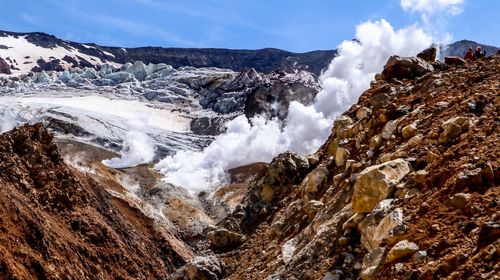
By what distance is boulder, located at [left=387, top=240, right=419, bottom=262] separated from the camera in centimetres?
935

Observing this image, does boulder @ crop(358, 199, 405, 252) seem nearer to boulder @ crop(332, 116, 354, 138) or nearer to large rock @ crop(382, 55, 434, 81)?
boulder @ crop(332, 116, 354, 138)

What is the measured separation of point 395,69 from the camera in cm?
2162

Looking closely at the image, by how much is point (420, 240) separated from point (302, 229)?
21.5 feet

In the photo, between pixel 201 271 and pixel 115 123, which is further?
pixel 115 123

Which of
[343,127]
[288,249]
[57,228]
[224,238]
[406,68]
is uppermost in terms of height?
[406,68]

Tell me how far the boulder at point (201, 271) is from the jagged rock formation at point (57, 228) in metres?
22.2

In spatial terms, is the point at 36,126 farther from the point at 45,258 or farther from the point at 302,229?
the point at 302,229

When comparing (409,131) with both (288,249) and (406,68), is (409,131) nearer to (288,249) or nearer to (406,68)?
(288,249)

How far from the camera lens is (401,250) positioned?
943cm

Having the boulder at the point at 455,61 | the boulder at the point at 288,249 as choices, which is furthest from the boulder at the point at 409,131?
the boulder at the point at 455,61

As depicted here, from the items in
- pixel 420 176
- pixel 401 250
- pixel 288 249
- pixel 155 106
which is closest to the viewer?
pixel 401 250

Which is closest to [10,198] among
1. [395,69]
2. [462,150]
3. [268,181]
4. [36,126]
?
[36,126]

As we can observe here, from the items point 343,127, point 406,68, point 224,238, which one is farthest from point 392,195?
point 406,68

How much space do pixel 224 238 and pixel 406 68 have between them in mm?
9336
